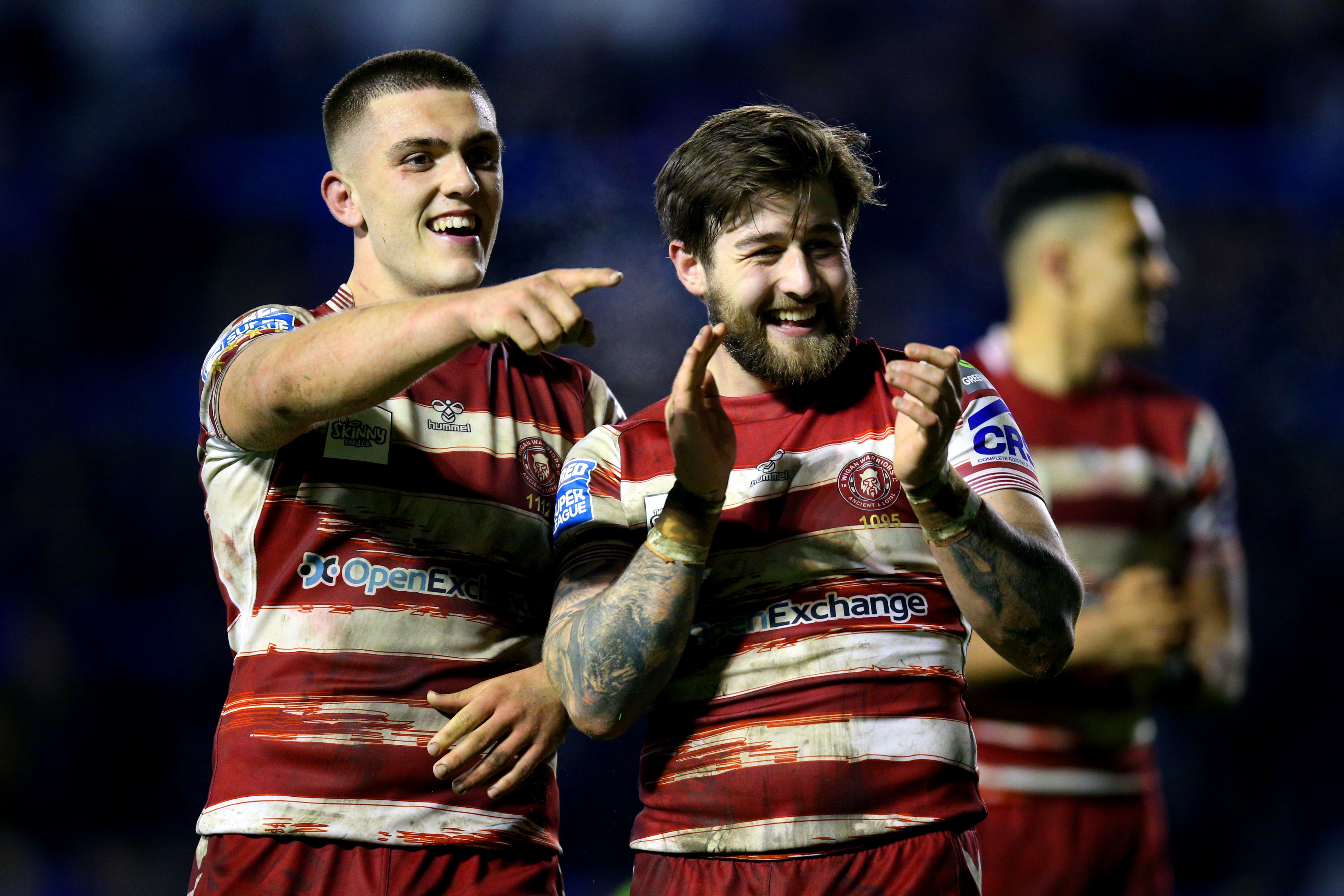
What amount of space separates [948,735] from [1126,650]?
201cm

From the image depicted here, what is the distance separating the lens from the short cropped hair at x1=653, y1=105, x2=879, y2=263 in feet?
7.99

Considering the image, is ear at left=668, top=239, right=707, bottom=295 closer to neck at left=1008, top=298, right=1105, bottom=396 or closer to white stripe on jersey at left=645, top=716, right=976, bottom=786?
white stripe on jersey at left=645, top=716, right=976, bottom=786

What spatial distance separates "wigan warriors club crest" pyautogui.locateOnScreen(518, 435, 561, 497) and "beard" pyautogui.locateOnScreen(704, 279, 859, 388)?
42 centimetres

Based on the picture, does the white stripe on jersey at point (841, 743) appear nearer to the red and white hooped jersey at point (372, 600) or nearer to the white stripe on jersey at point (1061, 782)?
the red and white hooped jersey at point (372, 600)

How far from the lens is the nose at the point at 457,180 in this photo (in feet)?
8.82

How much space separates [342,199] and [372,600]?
0.96 metres

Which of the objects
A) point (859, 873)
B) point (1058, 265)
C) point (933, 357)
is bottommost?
point (859, 873)

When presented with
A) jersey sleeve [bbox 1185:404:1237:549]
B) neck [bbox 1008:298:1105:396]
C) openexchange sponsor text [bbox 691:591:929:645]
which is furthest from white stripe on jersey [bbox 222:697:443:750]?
jersey sleeve [bbox 1185:404:1237:549]

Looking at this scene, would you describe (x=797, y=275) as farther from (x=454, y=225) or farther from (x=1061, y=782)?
(x=1061, y=782)

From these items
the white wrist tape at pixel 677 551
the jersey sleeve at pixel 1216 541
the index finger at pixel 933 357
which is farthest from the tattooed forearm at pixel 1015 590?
the jersey sleeve at pixel 1216 541

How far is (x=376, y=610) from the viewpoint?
2.39m

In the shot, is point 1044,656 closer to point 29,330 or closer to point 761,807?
point 761,807

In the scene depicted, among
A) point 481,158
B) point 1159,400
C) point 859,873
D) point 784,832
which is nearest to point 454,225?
point 481,158

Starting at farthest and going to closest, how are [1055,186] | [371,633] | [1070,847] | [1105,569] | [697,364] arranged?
1. [1055,186]
2. [1105,569]
3. [1070,847]
4. [371,633]
5. [697,364]
